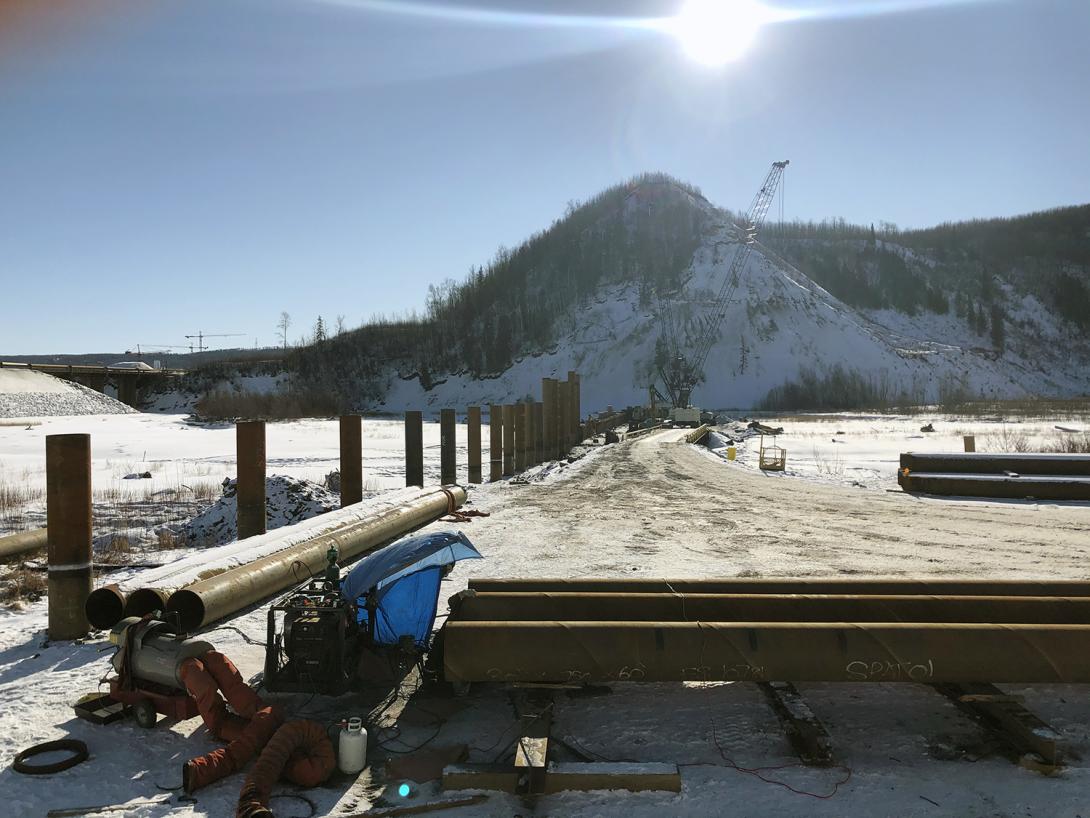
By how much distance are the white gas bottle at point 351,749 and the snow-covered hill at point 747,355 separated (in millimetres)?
80247

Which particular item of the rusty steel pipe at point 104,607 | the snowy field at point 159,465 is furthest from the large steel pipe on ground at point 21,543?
the rusty steel pipe at point 104,607

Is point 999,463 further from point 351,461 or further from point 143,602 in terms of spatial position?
point 143,602

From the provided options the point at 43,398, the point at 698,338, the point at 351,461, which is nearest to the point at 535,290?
the point at 698,338

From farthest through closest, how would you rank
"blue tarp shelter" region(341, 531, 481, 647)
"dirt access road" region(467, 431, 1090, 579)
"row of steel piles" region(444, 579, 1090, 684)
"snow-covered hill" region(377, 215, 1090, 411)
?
"snow-covered hill" region(377, 215, 1090, 411), "dirt access road" region(467, 431, 1090, 579), "blue tarp shelter" region(341, 531, 481, 647), "row of steel piles" region(444, 579, 1090, 684)

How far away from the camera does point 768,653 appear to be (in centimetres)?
478

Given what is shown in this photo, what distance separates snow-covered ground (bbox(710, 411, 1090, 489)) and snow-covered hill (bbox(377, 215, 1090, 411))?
41.9 m

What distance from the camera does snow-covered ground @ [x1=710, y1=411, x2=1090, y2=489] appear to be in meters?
19.8

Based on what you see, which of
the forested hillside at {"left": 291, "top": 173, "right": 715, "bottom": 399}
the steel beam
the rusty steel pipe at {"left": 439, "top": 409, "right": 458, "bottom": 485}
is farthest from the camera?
the forested hillside at {"left": 291, "top": 173, "right": 715, "bottom": 399}

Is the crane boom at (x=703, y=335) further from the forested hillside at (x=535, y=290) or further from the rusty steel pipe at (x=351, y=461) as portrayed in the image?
the rusty steel pipe at (x=351, y=461)

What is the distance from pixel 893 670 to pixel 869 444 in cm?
2798

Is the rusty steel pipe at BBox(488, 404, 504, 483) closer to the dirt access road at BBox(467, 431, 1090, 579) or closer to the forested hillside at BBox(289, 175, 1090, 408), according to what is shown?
the dirt access road at BBox(467, 431, 1090, 579)

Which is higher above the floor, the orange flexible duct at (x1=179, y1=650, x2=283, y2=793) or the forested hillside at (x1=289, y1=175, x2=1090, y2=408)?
the forested hillside at (x1=289, y1=175, x2=1090, y2=408)

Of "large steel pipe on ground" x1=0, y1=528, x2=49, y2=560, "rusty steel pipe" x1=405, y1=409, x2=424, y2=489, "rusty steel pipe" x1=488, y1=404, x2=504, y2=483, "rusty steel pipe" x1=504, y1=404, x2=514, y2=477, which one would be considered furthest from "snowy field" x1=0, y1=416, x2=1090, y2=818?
"rusty steel pipe" x1=504, y1=404, x2=514, y2=477

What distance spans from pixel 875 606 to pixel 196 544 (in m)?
9.28
